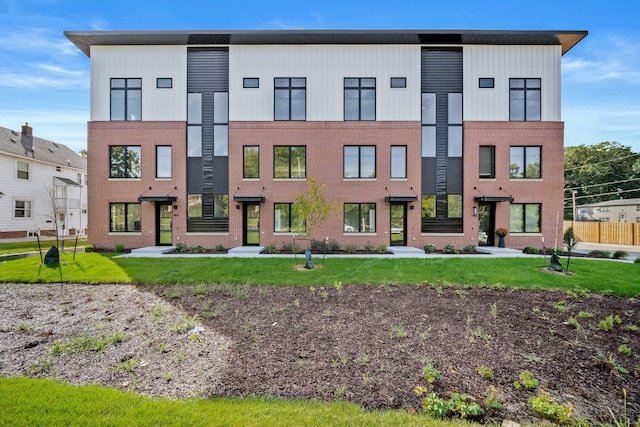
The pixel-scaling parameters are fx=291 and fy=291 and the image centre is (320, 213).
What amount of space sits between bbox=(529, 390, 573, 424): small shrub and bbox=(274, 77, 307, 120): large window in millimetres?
15196

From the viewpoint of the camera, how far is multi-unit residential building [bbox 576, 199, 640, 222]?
3055 cm

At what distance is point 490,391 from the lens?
11.7 feet

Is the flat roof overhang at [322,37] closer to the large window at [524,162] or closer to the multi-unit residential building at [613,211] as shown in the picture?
the large window at [524,162]

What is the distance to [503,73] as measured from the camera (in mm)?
15891

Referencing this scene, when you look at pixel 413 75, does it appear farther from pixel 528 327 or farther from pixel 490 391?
pixel 490 391

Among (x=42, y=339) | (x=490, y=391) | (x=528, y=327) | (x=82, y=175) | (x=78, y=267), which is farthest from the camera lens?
(x=82, y=175)

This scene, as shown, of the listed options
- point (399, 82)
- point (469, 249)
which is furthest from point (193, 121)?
point (469, 249)

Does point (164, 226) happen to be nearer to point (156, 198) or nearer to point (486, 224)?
point (156, 198)

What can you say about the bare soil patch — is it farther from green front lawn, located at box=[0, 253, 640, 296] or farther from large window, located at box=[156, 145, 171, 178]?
→ large window, located at box=[156, 145, 171, 178]

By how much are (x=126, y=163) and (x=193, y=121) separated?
437cm

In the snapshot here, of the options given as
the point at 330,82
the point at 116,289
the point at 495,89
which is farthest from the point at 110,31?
the point at 495,89

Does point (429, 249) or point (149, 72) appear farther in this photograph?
point (149, 72)

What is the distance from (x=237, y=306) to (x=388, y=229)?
35.4 feet

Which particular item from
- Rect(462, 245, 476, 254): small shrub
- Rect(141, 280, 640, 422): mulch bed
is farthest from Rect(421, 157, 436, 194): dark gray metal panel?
Rect(141, 280, 640, 422): mulch bed
